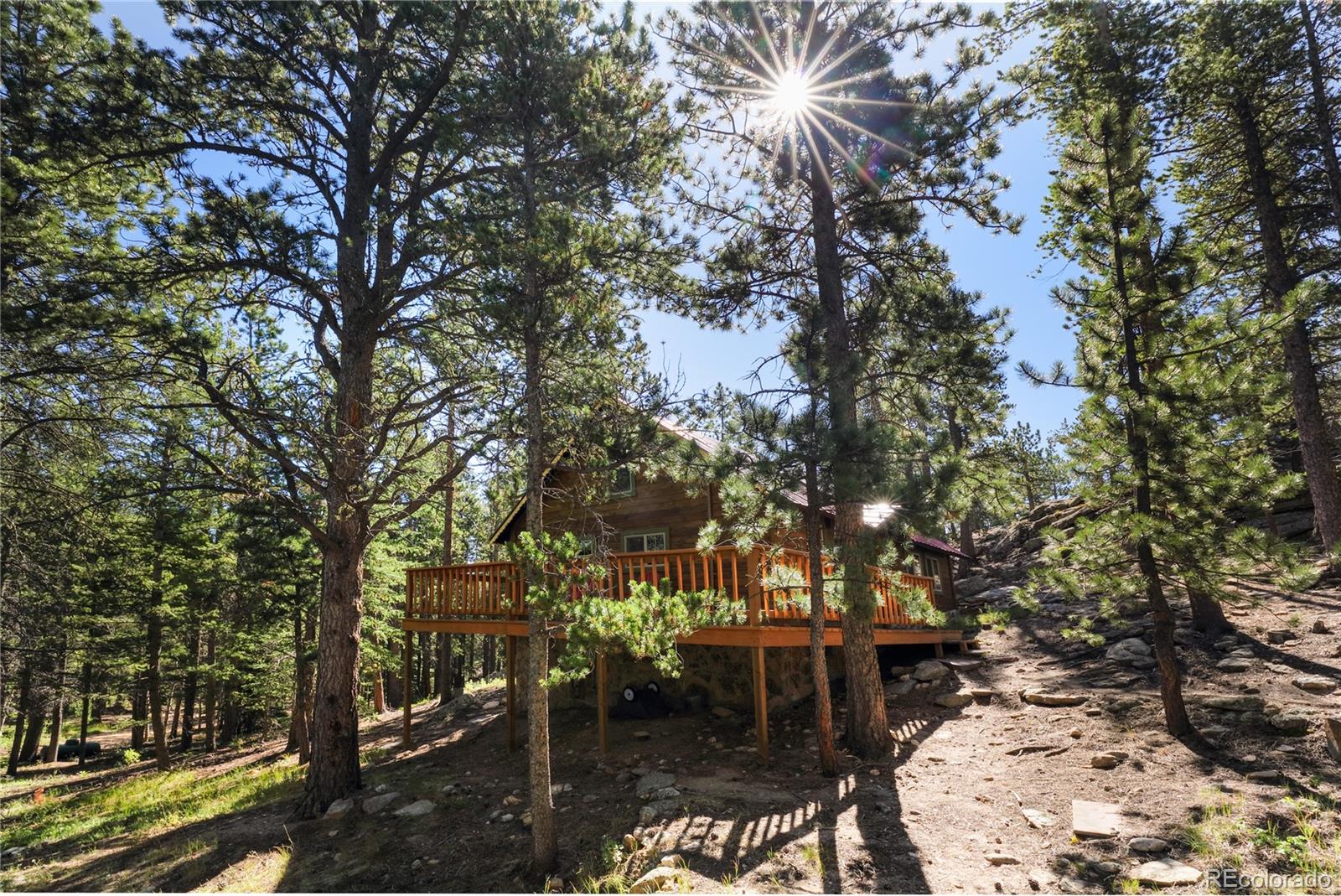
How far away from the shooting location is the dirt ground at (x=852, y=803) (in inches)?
215

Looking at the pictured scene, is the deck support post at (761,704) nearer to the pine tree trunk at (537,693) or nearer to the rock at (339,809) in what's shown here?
the pine tree trunk at (537,693)

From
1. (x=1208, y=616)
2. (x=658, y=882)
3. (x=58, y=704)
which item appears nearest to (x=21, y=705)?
(x=58, y=704)

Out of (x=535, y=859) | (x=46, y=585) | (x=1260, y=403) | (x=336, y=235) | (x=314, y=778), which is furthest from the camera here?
Answer: (x=46, y=585)

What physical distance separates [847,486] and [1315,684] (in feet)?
22.3

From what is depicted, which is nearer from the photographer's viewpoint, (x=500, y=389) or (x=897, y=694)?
(x=500, y=389)

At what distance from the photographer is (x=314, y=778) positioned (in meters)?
9.20

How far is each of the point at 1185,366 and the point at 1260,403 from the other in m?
0.84

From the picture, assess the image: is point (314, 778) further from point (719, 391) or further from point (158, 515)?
point (158, 515)

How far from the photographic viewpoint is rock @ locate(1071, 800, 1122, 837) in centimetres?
550

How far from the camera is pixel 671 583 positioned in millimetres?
9602

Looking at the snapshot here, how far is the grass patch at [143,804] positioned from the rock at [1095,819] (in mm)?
12141

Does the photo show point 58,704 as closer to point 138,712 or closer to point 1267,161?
point 138,712

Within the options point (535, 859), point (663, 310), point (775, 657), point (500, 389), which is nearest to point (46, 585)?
point (500, 389)

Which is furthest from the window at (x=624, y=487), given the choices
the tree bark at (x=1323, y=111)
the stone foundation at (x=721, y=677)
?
the tree bark at (x=1323, y=111)
